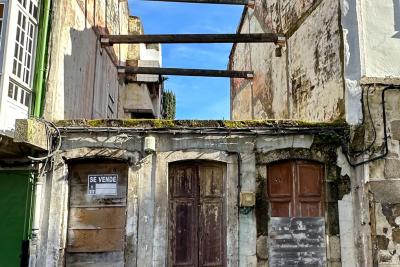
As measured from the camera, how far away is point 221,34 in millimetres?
12211

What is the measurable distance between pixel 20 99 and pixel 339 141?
643 centimetres

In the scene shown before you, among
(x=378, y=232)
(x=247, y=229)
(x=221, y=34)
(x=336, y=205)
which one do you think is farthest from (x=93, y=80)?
(x=378, y=232)

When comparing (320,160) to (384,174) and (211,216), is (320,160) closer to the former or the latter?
(384,174)

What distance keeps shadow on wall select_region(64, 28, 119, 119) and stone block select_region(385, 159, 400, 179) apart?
687 centimetres

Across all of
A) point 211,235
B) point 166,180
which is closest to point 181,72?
point 166,180

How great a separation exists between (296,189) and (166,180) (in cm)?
271

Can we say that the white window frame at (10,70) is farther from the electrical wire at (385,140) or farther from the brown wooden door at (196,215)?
the electrical wire at (385,140)

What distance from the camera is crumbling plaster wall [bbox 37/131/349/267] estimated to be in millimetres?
9008

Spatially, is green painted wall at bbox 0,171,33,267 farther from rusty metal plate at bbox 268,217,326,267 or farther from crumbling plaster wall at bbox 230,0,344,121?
crumbling plaster wall at bbox 230,0,344,121

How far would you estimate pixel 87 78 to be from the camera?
1166 centimetres

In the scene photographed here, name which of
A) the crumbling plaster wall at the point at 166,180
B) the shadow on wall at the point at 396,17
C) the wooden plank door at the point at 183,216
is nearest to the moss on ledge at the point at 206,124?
the crumbling plaster wall at the point at 166,180

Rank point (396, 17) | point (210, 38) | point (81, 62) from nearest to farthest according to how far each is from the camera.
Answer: point (396, 17), point (81, 62), point (210, 38)

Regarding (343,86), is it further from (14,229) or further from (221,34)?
(14,229)

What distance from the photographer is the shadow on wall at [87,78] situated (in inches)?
409
